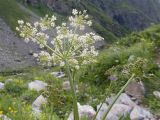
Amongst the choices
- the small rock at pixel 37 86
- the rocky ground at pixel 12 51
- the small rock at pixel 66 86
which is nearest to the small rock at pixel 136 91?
the small rock at pixel 66 86

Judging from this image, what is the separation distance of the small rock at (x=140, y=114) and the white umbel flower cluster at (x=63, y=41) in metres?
3.78

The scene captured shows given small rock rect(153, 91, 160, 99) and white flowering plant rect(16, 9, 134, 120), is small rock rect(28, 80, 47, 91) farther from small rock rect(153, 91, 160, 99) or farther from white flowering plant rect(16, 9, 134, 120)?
white flowering plant rect(16, 9, 134, 120)

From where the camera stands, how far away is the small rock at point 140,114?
28.1 ft

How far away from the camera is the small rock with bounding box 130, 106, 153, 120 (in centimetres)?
855

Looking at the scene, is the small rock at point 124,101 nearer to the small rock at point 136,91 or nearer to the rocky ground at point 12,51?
the small rock at point 136,91

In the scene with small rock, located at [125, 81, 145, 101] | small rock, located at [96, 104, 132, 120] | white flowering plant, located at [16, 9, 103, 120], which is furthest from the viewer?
small rock, located at [125, 81, 145, 101]

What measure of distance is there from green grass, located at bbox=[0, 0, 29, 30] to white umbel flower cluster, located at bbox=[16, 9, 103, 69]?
149 metres

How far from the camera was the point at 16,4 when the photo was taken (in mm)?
176000

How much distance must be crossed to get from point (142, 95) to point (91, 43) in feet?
18.5

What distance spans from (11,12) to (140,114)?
16123 cm

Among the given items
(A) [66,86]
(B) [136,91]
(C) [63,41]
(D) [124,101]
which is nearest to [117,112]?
(D) [124,101]

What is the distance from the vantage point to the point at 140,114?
8750 millimetres

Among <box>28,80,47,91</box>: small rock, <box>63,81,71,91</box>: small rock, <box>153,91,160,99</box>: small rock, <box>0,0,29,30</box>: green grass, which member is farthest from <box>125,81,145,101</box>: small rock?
<box>0,0,29,30</box>: green grass

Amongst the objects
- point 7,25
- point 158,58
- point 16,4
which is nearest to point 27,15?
point 16,4
